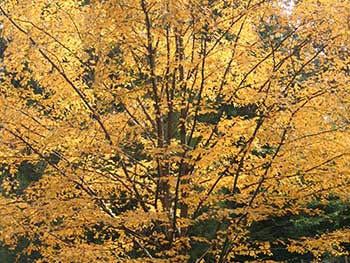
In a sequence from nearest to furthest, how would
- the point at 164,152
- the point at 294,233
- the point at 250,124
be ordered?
the point at 164,152
the point at 250,124
the point at 294,233

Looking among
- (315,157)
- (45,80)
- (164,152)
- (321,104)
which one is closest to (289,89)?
(321,104)

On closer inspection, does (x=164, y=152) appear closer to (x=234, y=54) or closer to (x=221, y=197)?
(x=221, y=197)

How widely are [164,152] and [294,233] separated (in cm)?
661

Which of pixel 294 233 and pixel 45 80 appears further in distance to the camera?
pixel 294 233

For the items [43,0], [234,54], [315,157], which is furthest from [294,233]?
[43,0]

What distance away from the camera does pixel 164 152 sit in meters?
3.65

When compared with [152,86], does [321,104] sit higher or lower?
lower

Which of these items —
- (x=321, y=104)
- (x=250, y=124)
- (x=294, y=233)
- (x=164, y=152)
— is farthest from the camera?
(x=294, y=233)

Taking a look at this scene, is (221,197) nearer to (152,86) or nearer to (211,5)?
(152,86)

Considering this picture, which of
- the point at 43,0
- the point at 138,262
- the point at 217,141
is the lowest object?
the point at 138,262

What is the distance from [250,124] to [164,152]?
1.06 metres

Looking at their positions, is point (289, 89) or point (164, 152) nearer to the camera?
point (164, 152)

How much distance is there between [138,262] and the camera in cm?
368

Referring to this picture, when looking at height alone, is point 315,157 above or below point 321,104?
below
